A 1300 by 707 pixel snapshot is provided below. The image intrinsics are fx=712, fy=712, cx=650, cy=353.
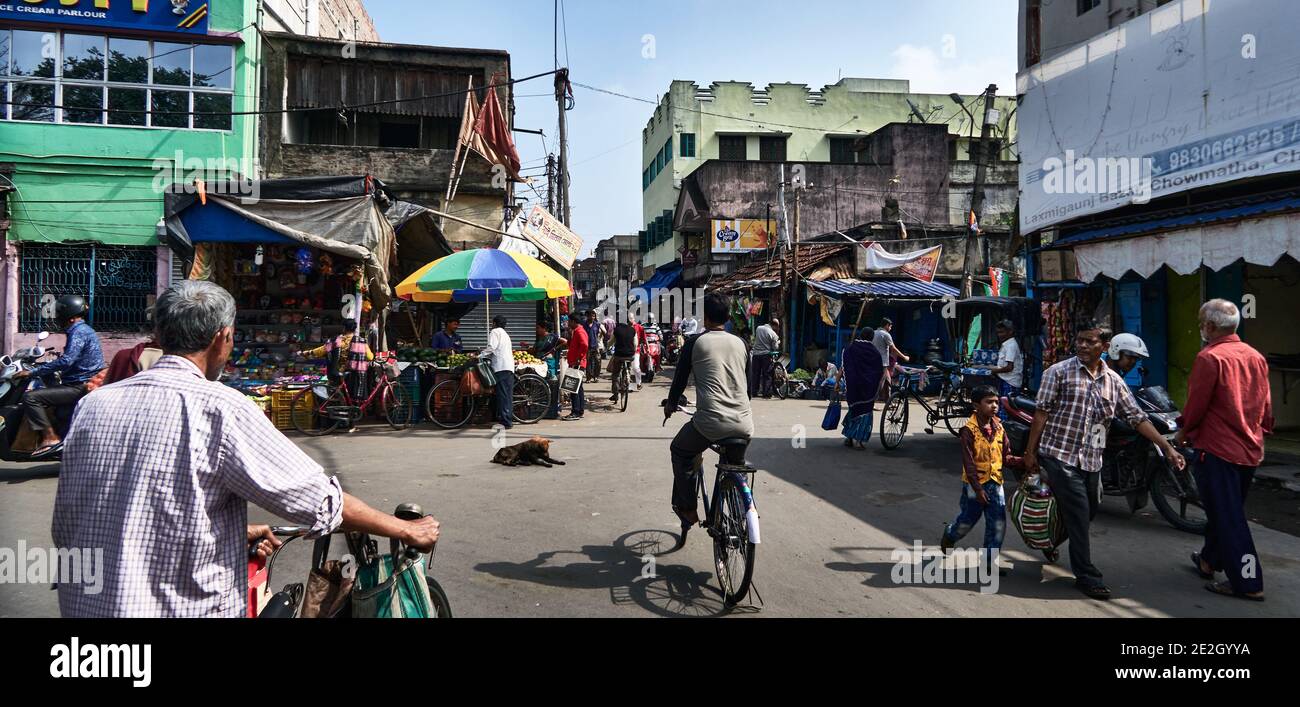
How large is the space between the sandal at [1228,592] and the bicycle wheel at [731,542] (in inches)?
121

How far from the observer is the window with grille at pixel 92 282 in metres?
15.0

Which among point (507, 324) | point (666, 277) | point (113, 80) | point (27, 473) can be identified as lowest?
point (27, 473)

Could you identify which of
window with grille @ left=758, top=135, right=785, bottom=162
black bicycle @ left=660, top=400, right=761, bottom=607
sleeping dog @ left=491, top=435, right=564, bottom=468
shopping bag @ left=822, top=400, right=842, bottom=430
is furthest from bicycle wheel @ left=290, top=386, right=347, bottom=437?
window with grille @ left=758, top=135, right=785, bottom=162

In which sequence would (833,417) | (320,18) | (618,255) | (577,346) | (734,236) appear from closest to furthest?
(833,417) → (577,346) → (320,18) → (734,236) → (618,255)

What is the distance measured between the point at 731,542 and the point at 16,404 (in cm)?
840

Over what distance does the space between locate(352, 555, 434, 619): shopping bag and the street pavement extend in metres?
1.93

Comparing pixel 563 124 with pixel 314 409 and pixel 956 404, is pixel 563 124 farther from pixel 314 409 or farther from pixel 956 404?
pixel 956 404

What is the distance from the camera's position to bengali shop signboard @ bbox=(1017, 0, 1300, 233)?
8.09 meters

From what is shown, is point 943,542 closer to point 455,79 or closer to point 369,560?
point 369,560

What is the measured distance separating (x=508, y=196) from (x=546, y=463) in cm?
1203

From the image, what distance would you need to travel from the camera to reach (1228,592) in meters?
4.58

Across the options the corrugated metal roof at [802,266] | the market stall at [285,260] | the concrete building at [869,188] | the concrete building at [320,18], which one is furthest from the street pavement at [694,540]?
the concrete building at [869,188]

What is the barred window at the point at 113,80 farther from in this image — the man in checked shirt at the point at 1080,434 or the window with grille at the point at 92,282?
the man in checked shirt at the point at 1080,434

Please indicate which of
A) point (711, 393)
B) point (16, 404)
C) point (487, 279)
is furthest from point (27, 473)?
point (711, 393)
